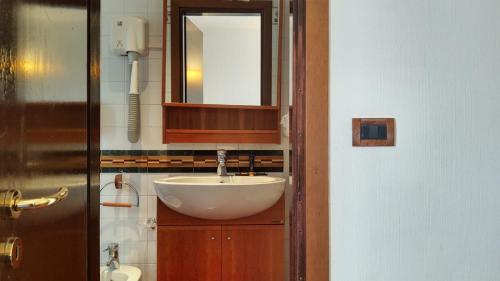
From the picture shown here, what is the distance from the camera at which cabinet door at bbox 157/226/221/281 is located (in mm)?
1580

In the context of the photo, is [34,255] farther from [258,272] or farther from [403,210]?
[258,272]

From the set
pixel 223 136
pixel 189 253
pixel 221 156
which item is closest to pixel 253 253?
pixel 189 253

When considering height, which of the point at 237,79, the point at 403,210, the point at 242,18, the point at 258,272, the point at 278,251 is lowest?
the point at 258,272

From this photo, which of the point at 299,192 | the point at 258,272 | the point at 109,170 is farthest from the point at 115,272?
the point at 299,192

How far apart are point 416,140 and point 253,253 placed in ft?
3.71

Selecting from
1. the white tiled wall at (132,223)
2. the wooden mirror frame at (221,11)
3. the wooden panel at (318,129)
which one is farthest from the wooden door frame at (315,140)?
the white tiled wall at (132,223)

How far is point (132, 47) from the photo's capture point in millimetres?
1625

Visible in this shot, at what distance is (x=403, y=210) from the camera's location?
31.6 inches

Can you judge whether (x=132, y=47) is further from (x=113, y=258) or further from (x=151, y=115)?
(x=113, y=258)

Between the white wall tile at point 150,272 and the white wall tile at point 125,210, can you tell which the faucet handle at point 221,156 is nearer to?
the white wall tile at point 125,210

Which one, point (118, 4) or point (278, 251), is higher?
point (118, 4)

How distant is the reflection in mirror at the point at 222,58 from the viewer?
66.9 inches

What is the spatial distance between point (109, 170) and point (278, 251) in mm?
1124

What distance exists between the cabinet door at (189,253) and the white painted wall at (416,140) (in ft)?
3.05
